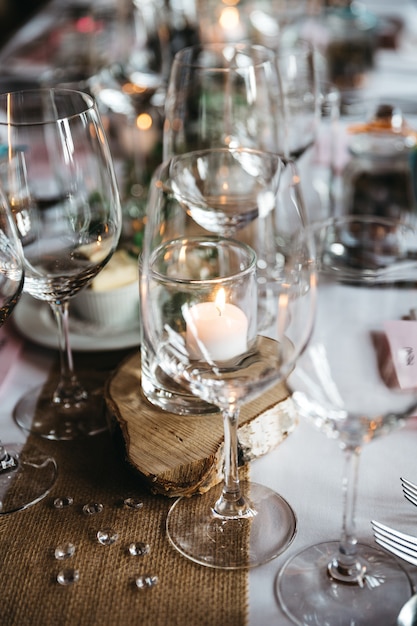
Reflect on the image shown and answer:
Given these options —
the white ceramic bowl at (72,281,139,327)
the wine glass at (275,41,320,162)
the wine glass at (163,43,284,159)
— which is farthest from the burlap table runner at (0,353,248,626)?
the wine glass at (275,41,320,162)

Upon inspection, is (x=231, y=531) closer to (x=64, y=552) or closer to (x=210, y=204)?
(x=64, y=552)

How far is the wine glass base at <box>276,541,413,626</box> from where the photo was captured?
1.92 ft

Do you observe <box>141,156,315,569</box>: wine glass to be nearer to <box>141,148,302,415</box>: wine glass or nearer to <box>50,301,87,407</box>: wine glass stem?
<box>141,148,302,415</box>: wine glass

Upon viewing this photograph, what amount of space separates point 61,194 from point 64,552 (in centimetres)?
34

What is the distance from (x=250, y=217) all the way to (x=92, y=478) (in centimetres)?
32

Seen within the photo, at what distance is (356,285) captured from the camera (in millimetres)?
666

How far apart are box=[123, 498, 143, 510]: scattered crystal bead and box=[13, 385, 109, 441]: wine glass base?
0.12 metres

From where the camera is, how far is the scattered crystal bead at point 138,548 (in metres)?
Result: 0.65

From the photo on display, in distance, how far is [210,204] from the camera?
894 millimetres

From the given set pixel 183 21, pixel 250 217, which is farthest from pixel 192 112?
pixel 183 21

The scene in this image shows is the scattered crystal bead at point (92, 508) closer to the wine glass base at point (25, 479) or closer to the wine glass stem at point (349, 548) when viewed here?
the wine glass base at point (25, 479)

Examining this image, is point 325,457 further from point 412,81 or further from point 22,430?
point 412,81

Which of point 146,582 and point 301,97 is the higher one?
point 301,97

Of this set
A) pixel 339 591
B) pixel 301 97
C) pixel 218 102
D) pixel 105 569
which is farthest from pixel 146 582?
pixel 301 97
